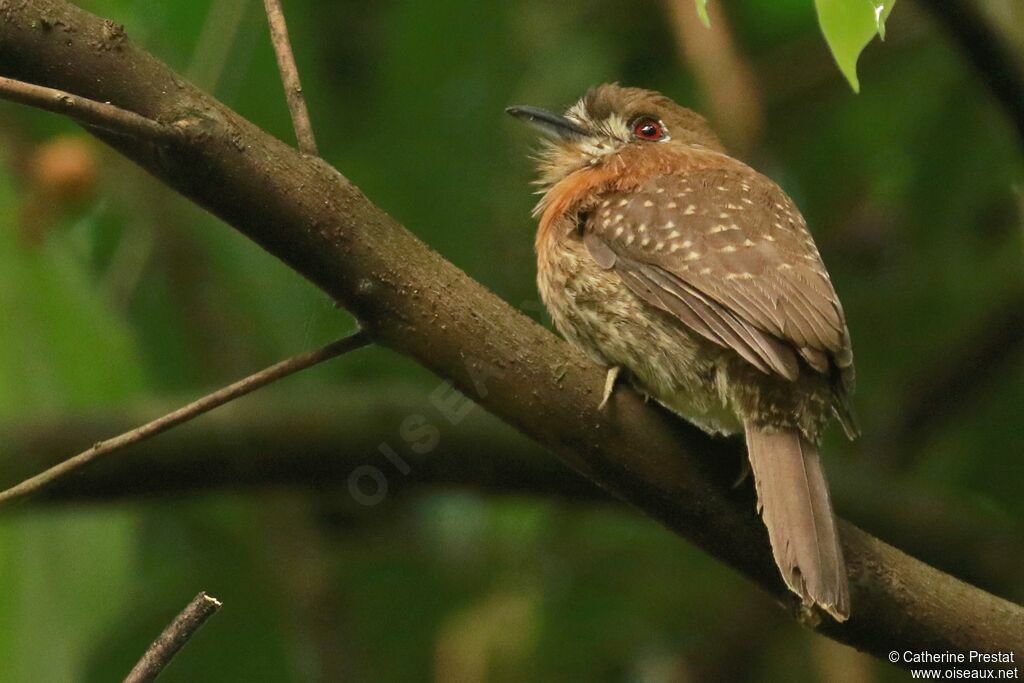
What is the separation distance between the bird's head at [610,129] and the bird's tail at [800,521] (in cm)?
119

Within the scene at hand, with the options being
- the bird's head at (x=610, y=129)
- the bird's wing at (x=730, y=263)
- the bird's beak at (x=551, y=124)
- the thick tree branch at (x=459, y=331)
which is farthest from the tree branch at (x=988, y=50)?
the thick tree branch at (x=459, y=331)

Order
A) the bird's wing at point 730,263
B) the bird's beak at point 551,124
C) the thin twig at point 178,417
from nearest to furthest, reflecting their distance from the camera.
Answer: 1. the thin twig at point 178,417
2. the bird's wing at point 730,263
3. the bird's beak at point 551,124

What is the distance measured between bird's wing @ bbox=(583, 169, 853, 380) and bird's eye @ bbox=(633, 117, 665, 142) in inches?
16.8

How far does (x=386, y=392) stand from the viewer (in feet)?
11.8

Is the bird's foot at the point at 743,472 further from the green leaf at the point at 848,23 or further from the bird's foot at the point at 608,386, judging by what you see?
the green leaf at the point at 848,23

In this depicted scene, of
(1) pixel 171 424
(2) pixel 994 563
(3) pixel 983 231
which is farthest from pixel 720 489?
(3) pixel 983 231

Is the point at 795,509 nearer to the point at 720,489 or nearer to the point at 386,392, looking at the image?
the point at 720,489

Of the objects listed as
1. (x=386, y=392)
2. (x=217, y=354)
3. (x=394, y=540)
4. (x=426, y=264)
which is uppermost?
(x=426, y=264)

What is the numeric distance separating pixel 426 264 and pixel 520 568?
Answer: 2217mm

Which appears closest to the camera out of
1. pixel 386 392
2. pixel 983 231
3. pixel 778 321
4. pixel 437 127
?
pixel 778 321

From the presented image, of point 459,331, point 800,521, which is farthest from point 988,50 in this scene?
point 459,331

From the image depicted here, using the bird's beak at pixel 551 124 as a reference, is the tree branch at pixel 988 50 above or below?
above

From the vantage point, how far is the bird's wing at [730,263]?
2.60 metres

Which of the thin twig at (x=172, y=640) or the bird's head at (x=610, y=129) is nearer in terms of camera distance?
the thin twig at (x=172, y=640)
